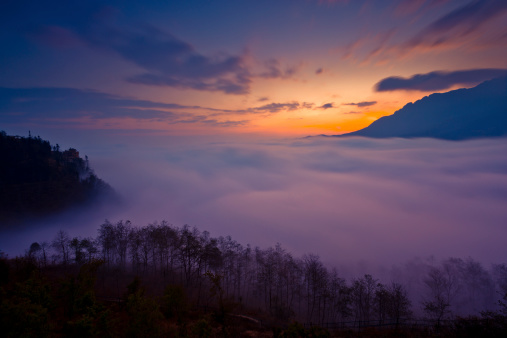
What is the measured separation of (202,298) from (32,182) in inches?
7530

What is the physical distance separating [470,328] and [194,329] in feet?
95.3

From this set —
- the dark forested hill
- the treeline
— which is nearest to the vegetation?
the treeline

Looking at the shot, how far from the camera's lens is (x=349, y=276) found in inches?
4055

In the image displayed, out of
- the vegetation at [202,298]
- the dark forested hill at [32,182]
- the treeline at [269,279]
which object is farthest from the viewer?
the dark forested hill at [32,182]

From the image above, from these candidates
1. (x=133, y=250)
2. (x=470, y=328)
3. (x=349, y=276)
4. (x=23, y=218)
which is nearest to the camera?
(x=470, y=328)

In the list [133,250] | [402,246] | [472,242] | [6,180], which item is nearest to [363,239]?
[402,246]

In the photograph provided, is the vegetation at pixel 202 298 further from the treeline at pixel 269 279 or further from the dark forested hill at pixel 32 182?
the dark forested hill at pixel 32 182

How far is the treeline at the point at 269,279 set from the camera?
50.5 m

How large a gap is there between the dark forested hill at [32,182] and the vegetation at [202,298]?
130703 millimetres

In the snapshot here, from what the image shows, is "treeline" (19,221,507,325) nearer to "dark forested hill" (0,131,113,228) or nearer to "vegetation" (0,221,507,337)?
"vegetation" (0,221,507,337)

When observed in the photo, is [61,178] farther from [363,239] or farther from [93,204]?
[363,239]

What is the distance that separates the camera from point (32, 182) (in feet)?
531

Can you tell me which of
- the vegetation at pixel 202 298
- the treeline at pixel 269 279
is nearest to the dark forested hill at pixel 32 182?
the treeline at pixel 269 279

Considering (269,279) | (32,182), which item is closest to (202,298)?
(269,279)
